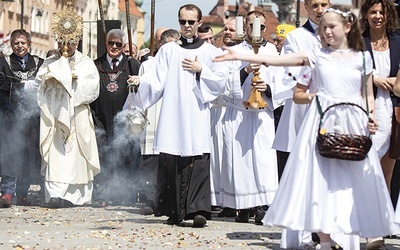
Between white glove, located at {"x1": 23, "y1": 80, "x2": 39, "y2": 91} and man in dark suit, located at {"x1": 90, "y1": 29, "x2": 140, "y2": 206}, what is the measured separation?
2.60 ft

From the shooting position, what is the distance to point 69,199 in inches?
622

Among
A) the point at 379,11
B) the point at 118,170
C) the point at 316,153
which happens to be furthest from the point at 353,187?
the point at 118,170

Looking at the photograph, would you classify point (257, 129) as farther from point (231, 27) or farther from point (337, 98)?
point (337, 98)

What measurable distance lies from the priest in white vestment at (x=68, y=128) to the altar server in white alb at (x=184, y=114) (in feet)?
9.40

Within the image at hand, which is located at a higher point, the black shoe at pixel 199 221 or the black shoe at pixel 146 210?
the black shoe at pixel 199 221

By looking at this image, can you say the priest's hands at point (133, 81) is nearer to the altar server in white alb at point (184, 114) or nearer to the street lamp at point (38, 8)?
the altar server in white alb at point (184, 114)

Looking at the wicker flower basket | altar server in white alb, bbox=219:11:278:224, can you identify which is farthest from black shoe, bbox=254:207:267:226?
the wicker flower basket

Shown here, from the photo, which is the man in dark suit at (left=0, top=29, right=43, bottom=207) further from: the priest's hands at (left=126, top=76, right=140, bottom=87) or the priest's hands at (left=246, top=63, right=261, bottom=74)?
the priest's hands at (left=246, top=63, right=261, bottom=74)

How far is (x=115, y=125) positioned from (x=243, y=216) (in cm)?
318

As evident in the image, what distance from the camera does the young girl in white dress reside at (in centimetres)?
961

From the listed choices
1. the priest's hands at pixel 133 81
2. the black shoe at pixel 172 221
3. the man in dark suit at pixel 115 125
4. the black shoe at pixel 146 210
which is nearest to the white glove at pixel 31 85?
the man in dark suit at pixel 115 125

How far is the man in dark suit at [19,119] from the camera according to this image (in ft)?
53.6

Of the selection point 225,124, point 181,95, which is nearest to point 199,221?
point 181,95

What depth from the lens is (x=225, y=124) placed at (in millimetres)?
14117
